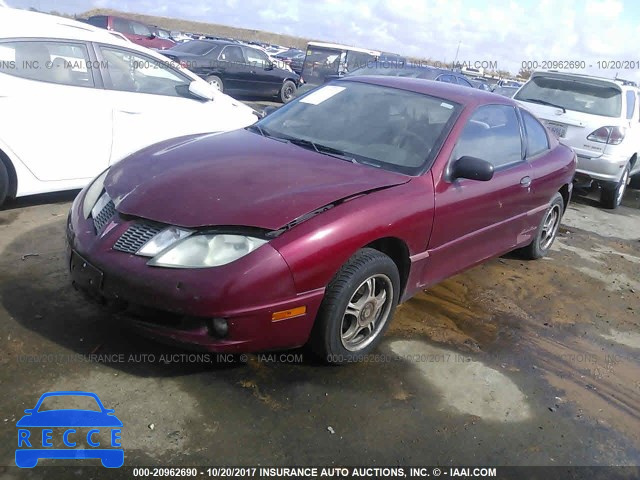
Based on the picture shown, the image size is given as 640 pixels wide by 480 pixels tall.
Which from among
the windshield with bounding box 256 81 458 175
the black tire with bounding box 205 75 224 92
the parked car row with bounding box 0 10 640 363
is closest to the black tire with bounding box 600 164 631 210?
the parked car row with bounding box 0 10 640 363

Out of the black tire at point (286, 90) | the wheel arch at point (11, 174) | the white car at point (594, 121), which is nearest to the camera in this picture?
the wheel arch at point (11, 174)

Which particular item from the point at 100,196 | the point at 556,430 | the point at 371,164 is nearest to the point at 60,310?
the point at 100,196

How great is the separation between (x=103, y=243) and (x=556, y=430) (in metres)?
2.48

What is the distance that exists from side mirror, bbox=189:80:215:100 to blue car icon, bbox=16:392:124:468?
385 cm

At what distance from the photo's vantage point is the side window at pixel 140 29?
19.5 meters

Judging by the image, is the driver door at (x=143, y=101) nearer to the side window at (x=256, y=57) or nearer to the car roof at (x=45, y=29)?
the car roof at (x=45, y=29)

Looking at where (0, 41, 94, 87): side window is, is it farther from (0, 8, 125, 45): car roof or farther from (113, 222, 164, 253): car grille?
(113, 222, 164, 253): car grille

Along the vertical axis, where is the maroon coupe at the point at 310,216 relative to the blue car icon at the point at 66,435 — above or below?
above

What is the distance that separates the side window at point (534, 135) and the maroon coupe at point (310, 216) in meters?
0.20

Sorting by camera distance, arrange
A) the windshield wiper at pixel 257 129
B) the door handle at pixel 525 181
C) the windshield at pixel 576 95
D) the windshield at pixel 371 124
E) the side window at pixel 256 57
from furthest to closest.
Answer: the side window at pixel 256 57, the windshield at pixel 576 95, the door handle at pixel 525 181, the windshield wiper at pixel 257 129, the windshield at pixel 371 124

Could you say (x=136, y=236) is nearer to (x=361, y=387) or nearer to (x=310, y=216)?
(x=310, y=216)

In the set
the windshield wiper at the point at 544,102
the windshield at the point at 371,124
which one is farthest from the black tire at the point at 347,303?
the windshield wiper at the point at 544,102

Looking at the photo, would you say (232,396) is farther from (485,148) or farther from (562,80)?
(562,80)

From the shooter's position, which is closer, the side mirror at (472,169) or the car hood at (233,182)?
the car hood at (233,182)
